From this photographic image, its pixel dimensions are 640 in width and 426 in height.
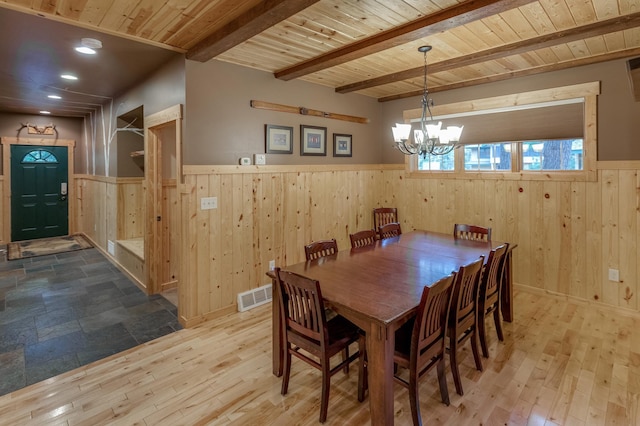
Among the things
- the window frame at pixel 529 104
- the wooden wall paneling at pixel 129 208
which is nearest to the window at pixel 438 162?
the window frame at pixel 529 104

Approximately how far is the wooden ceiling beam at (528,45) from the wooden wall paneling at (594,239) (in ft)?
4.90

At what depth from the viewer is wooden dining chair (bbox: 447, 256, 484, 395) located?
7.07ft

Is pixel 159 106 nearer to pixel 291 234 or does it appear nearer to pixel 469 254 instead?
pixel 291 234

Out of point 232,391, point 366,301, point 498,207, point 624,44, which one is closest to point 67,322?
point 232,391

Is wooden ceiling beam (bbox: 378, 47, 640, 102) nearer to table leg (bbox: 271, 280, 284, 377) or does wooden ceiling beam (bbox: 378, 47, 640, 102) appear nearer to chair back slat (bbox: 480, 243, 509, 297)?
chair back slat (bbox: 480, 243, 509, 297)

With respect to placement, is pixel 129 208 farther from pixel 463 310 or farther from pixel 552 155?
pixel 552 155

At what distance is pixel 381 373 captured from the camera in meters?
1.79

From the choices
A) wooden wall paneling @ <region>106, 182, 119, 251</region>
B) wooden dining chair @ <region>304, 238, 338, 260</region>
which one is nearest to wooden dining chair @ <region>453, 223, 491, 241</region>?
wooden dining chair @ <region>304, 238, 338, 260</region>

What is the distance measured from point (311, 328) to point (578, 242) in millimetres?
3247

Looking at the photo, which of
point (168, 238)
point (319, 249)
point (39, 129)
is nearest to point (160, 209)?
point (168, 238)

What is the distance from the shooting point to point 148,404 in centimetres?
223

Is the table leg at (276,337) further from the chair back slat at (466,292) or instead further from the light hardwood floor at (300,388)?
the chair back slat at (466,292)

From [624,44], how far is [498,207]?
1.90 meters

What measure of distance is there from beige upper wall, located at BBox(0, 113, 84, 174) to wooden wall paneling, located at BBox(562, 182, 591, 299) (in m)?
8.64
